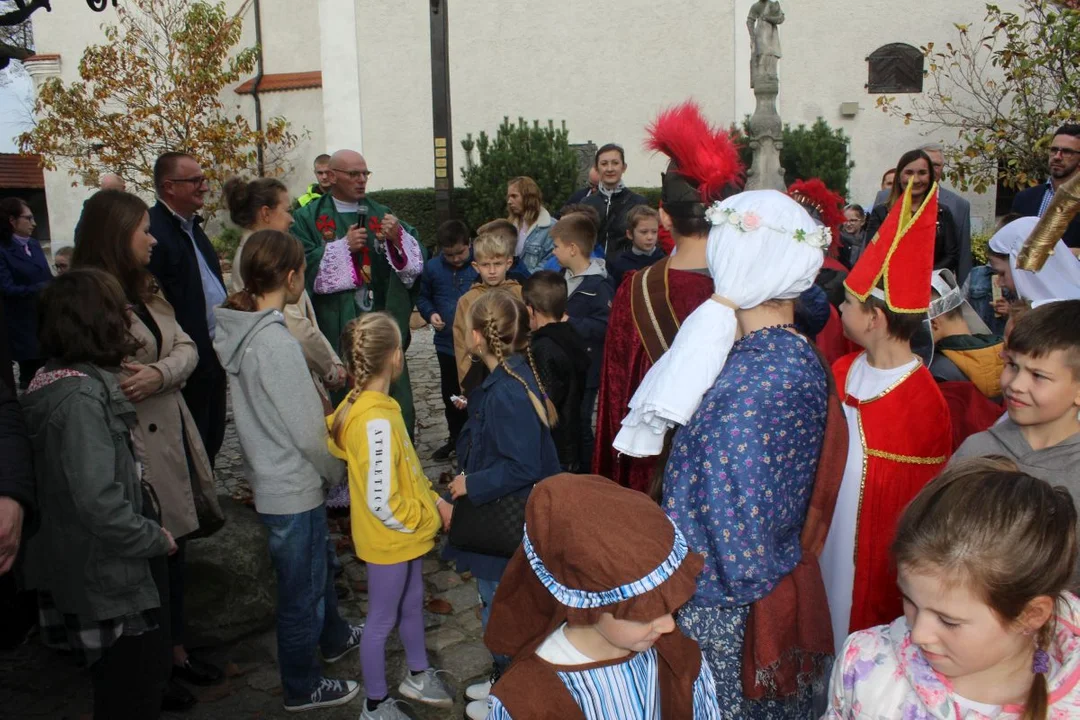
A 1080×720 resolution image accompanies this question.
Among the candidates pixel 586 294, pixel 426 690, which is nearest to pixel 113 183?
pixel 586 294

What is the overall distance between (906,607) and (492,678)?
7.44 ft

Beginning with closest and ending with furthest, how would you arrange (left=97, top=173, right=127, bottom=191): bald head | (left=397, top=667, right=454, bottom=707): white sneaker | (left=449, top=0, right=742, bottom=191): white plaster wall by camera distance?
(left=397, top=667, right=454, bottom=707): white sneaker, (left=97, top=173, right=127, bottom=191): bald head, (left=449, top=0, right=742, bottom=191): white plaster wall

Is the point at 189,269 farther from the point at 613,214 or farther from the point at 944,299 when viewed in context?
the point at 613,214

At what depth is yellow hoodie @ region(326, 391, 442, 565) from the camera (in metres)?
3.09

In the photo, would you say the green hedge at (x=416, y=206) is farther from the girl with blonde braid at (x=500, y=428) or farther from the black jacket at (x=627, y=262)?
the girl with blonde braid at (x=500, y=428)

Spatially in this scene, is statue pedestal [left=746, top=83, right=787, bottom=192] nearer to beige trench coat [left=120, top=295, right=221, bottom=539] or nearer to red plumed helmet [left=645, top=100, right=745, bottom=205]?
red plumed helmet [left=645, top=100, right=745, bottom=205]

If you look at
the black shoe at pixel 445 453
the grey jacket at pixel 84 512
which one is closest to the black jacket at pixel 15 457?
the grey jacket at pixel 84 512

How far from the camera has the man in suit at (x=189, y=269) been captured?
4.30 metres

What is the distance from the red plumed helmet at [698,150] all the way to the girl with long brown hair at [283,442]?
1.51 metres

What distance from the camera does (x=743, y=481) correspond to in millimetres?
2059

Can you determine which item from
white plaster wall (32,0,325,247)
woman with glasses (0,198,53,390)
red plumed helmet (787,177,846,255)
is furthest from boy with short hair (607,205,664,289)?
white plaster wall (32,0,325,247)

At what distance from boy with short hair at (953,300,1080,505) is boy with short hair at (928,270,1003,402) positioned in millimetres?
876

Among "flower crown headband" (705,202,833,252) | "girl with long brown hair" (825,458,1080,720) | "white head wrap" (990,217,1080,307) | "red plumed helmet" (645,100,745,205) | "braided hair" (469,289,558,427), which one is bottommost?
"girl with long brown hair" (825,458,1080,720)

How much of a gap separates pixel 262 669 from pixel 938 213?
175 inches
